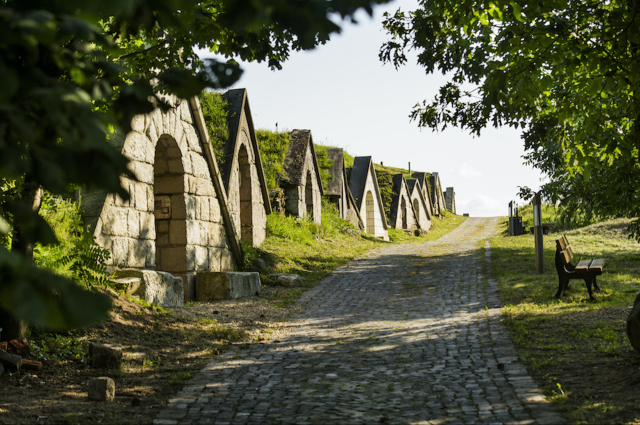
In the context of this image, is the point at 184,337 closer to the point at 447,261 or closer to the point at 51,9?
the point at 51,9

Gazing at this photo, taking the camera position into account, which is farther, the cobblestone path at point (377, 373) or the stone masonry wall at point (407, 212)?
the stone masonry wall at point (407, 212)

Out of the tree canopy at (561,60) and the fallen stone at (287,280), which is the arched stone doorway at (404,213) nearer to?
the fallen stone at (287,280)

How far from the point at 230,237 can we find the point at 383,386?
6.46m

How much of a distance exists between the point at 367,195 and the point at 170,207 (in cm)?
1900

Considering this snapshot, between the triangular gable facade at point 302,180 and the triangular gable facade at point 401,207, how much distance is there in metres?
12.2

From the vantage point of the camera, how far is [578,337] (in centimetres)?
586

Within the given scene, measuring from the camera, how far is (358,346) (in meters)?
6.10

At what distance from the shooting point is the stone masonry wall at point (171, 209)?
771 centimetres

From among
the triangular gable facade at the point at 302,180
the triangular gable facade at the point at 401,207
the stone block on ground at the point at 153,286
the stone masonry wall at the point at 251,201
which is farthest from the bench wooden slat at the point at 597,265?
the triangular gable facade at the point at 401,207

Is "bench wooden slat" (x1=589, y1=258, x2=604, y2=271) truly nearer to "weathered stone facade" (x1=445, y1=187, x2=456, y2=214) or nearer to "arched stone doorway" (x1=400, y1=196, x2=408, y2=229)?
"arched stone doorway" (x1=400, y1=196, x2=408, y2=229)

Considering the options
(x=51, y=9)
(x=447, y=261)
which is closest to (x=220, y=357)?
(x=51, y=9)

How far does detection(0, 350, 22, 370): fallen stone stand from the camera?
4.62m

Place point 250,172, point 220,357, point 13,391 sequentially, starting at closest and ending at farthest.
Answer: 1. point 13,391
2. point 220,357
3. point 250,172

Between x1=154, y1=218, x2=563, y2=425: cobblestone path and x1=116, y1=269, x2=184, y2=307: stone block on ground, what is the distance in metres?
1.82
